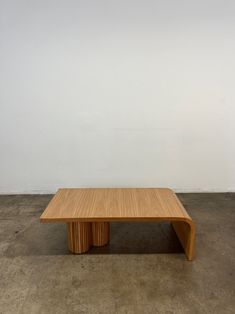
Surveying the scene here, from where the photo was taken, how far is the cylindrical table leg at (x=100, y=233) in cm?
235

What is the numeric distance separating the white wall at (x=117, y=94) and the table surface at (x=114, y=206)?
1.05 meters

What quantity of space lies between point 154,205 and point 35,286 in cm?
115

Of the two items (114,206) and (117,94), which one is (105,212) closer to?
(114,206)

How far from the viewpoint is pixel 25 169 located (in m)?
3.65

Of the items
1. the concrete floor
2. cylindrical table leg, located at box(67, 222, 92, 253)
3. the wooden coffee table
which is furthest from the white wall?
cylindrical table leg, located at box(67, 222, 92, 253)

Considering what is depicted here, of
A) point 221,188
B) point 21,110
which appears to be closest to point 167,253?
point 221,188

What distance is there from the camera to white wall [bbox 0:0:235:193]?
3.26 m

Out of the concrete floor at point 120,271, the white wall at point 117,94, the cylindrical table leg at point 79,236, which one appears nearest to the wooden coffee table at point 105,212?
the cylindrical table leg at point 79,236

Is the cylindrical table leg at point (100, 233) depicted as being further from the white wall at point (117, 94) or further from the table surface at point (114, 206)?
the white wall at point (117, 94)

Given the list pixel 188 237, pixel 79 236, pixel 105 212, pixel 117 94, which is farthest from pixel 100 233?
pixel 117 94

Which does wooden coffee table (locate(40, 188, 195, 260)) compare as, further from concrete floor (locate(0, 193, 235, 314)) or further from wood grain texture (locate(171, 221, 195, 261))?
concrete floor (locate(0, 193, 235, 314))

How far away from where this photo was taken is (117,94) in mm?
3461

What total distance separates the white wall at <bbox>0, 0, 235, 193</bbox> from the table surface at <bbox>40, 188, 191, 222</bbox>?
105 centimetres

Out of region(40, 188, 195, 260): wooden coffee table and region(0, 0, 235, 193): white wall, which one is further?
region(0, 0, 235, 193): white wall
